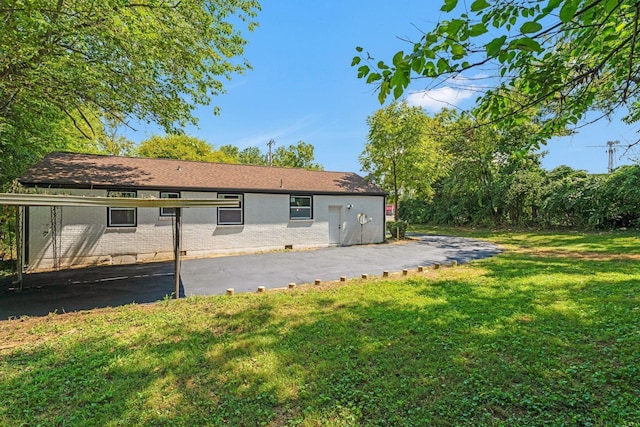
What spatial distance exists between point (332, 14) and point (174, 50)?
4.53 metres

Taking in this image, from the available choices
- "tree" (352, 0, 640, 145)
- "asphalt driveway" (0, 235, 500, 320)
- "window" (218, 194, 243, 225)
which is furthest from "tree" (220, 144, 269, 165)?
"tree" (352, 0, 640, 145)

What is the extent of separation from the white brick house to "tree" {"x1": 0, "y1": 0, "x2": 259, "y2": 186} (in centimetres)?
226

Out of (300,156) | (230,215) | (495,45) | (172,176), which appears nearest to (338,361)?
(495,45)

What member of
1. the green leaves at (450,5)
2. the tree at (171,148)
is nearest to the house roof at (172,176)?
the green leaves at (450,5)

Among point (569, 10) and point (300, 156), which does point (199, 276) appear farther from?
point (300, 156)

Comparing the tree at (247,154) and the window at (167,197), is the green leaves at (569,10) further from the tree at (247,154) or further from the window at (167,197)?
the tree at (247,154)

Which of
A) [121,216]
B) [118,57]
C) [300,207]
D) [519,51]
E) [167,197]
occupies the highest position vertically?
[118,57]

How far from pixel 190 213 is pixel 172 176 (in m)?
1.83

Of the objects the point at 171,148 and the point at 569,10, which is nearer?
the point at 569,10

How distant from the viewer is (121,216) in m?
10.9

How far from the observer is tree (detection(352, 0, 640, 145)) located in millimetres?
1860

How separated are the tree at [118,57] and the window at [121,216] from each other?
2.66 metres

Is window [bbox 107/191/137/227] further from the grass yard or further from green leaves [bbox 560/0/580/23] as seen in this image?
green leaves [bbox 560/0/580/23]

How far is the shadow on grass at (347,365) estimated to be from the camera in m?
2.67
